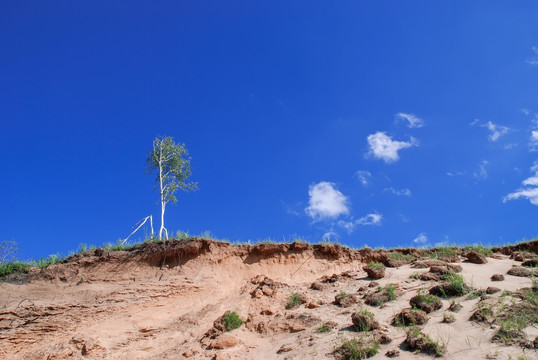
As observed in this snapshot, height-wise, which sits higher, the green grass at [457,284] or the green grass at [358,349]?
the green grass at [457,284]

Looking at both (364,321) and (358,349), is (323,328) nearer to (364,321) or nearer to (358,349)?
(364,321)

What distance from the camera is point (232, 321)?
1052cm

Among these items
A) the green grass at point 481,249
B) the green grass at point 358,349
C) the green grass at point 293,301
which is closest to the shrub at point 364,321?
the green grass at point 358,349

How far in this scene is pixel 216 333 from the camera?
10156 mm

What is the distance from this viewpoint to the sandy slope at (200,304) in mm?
9250

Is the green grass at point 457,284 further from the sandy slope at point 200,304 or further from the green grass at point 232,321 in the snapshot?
the green grass at point 232,321

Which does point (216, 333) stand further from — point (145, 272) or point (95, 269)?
point (95, 269)

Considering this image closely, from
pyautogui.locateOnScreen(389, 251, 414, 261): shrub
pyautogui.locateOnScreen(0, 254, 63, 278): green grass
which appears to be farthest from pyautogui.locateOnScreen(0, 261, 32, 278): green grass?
pyautogui.locateOnScreen(389, 251, 414, 261): shrub

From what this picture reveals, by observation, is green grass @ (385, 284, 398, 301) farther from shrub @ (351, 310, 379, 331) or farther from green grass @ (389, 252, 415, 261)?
green grass @ (389, 252, 415, 261)

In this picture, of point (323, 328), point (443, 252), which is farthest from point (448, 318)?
point (443, 252)

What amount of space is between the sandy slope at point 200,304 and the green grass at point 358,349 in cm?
16

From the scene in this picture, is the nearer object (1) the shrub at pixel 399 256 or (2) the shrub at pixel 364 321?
(2) the shrub at pixel 364 321

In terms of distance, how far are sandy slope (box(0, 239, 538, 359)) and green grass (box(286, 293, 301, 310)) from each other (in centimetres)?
21

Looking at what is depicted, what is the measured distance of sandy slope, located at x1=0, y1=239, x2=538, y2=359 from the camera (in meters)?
9.25
